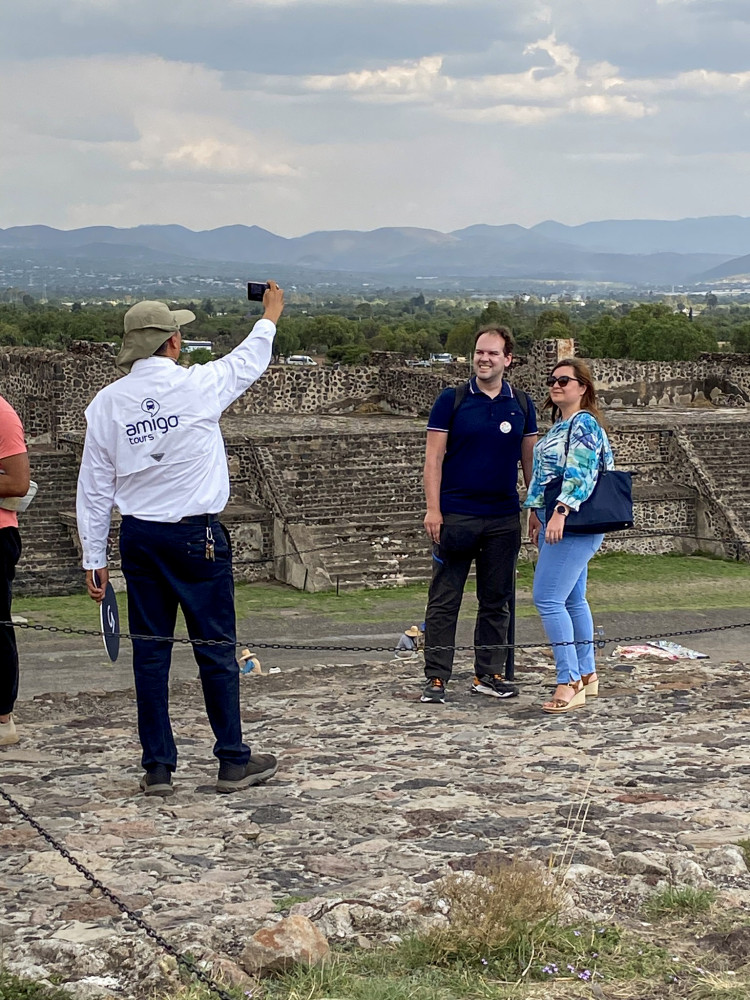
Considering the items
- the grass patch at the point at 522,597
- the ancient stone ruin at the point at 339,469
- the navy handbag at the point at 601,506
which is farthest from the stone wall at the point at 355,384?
the navy handbag at the point at 601,506

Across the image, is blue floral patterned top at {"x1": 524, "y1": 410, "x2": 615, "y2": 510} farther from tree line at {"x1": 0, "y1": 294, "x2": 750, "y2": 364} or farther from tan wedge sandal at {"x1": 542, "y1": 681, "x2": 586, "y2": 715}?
tree line at {"x1": 0, "y1": 294, "x2": 750, "y2": 364}

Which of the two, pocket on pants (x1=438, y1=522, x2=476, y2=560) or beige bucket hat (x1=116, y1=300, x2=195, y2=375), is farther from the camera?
pocket on pants (x1=438, y1=522, x2=476, y2=560)

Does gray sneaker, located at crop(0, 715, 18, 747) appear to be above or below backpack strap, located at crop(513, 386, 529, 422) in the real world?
below

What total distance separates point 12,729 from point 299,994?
343 centimetres

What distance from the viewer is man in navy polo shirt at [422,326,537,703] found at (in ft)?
22.4

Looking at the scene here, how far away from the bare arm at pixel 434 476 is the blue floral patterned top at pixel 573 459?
0.50 metres

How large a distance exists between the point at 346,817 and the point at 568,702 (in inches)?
89.9

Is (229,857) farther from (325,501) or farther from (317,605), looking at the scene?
(325,501)

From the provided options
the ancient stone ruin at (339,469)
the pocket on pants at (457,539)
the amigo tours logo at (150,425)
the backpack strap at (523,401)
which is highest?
the amigo tours logo at (150,425)

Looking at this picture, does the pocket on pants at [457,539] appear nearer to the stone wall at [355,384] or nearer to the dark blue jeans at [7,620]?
the dark blue jeans at [7,620]

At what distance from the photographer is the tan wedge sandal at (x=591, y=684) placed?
7.11 m

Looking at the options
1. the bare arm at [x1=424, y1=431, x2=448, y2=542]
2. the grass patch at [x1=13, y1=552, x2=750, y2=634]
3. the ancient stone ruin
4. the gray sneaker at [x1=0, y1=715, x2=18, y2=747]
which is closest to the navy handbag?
the bare arm at [x1=424, y1=431, x2=448, y2=542]

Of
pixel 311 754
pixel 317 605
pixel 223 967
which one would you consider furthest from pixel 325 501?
pixel 223 967

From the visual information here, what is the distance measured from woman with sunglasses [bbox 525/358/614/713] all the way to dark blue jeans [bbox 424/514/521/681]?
228 mm
